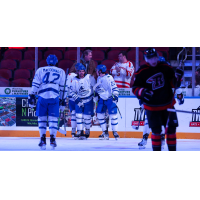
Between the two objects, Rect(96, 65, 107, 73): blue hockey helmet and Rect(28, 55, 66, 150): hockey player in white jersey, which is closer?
Rect(28, 55, 66, 150): hockey player in white jersey

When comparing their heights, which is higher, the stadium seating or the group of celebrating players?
the stadium seating

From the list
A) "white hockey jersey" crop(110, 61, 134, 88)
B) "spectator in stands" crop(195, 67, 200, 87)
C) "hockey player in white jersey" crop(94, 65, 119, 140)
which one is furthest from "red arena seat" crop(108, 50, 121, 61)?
"spectator in stands" crop(195, 67, 200, 87)

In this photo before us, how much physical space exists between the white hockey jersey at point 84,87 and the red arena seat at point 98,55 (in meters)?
0.37

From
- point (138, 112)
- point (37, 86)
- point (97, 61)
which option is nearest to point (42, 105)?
point (37, 86)

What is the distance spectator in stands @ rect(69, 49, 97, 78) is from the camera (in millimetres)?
5496

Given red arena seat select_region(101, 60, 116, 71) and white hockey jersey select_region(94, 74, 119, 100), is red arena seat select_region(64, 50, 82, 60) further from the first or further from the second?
white hockey jersey select_region(94, 74, 119, 100)

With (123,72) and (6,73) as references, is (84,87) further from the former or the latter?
(6,73)

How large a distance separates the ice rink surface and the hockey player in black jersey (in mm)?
873

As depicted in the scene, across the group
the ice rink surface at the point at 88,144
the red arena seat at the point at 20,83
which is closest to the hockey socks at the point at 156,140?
the ice rink surface at the point at 88,144

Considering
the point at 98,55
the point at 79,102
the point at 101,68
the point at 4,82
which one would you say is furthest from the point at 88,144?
the point at 4,82

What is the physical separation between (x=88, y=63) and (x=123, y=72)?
0.64 m

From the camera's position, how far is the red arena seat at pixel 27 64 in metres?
5.80
